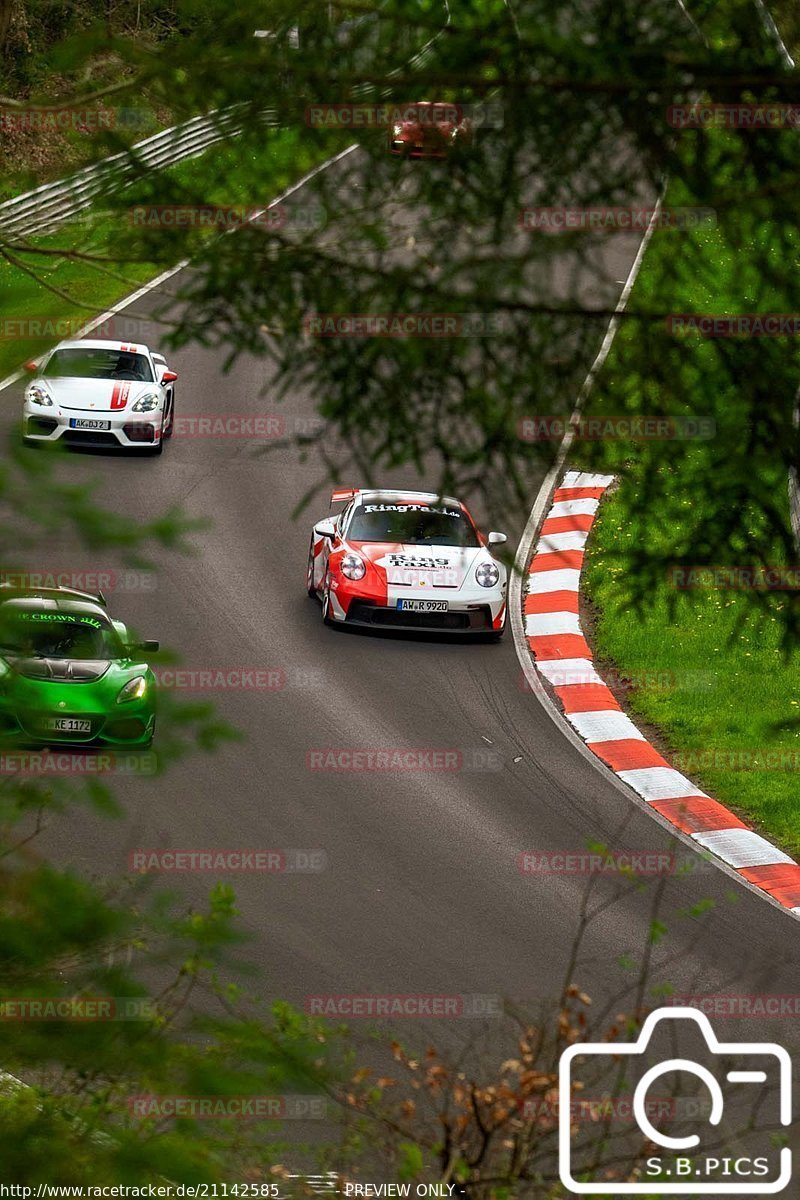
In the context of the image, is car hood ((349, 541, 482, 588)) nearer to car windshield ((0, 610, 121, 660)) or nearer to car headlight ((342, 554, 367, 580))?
car headlight ((342, 554, 367, 580))

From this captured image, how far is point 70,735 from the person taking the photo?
3752 millimetres

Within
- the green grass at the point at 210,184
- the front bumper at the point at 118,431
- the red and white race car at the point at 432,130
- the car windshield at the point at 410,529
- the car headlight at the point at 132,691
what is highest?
the red and white race car at the point at 432,130

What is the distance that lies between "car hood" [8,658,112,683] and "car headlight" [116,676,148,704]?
156 mm

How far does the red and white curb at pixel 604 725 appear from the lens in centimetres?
1221

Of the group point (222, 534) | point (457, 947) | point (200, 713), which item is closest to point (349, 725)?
point (457, 947)

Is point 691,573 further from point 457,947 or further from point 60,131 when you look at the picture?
point 457,947

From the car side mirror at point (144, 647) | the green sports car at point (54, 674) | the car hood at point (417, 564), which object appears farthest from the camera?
the car hood at point (417, 564)

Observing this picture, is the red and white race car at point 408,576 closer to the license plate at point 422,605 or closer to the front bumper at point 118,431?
the license plate at point 422,605

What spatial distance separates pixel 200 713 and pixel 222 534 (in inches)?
581

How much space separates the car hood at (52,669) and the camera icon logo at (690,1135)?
2396 mm

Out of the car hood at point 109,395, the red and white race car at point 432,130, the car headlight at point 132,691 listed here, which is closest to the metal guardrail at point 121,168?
the red and white race car at point 432,130

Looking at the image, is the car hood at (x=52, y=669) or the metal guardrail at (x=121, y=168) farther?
the metal guardrail at (x=121, y=168)

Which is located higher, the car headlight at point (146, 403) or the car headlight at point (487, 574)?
the car headlight at point (487, 574)

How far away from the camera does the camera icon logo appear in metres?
4.97
